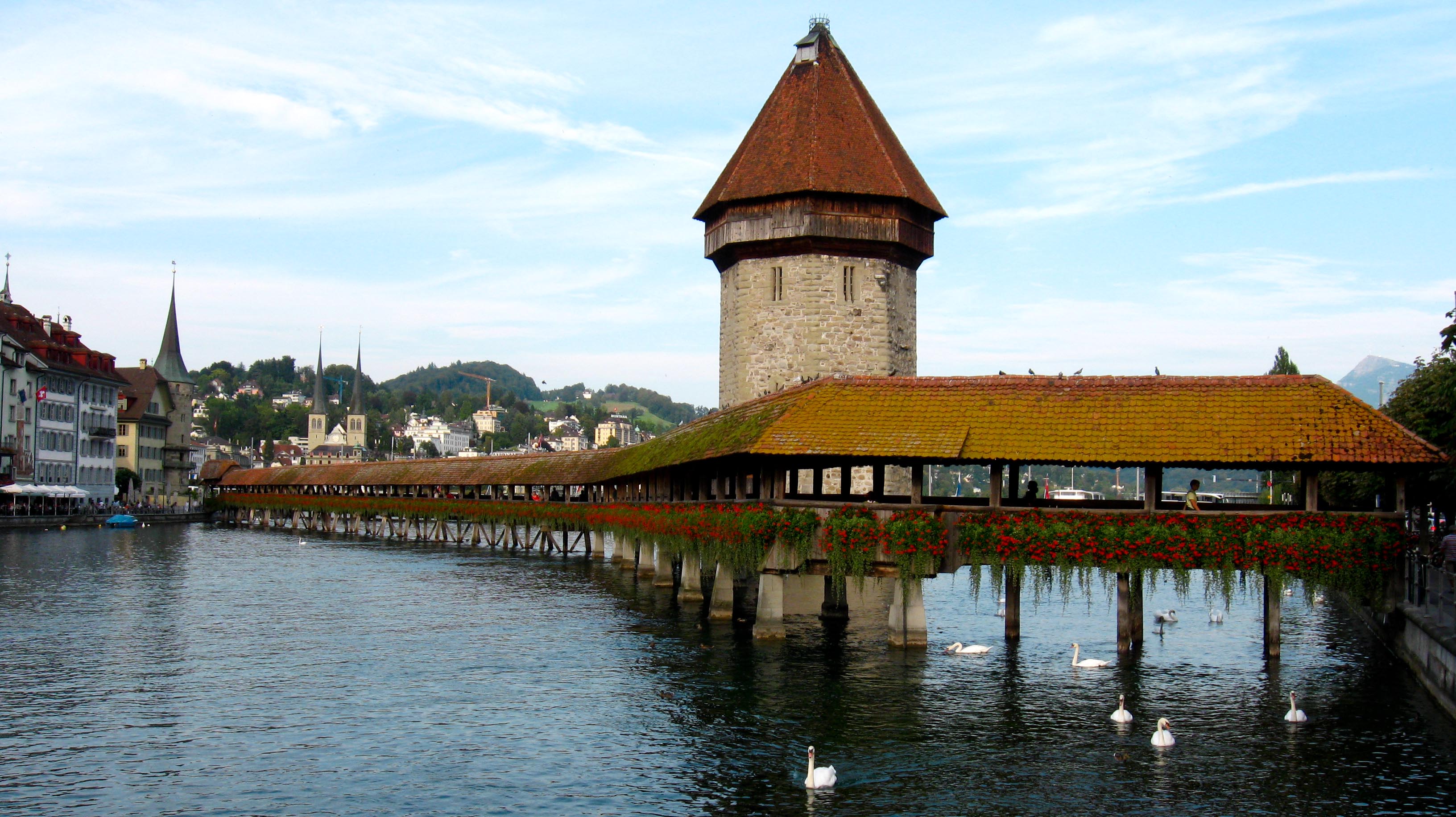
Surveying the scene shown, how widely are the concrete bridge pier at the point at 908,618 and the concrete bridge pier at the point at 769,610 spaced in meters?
2.12

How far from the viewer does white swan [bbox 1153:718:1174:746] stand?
54.0 feet

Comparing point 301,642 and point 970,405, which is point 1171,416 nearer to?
point 970,405

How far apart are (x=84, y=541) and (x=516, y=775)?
55682 mm

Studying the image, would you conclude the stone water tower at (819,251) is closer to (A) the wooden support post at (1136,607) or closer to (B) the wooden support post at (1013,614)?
(B) the wooden support post at (1013,614)

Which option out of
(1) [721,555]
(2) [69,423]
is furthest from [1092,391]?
(2) [69,423]

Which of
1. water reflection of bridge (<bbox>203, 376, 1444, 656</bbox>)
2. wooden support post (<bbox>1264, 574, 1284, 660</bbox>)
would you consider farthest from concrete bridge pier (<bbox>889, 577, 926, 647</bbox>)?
wooden support post (<bbox>1264, 574, 1284, 660</bbox>)

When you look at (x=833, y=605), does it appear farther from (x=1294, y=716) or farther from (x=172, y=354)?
(x=172, y=354)

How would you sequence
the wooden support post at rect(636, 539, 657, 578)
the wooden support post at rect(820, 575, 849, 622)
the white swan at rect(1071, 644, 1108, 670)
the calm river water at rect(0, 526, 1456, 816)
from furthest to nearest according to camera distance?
the wooden support post at rect(636, 539, 657, 578), the wooden support post at rect(820, 575, 849, 622), the white swan at rect(1071, 644, 1108, 670), the calm river water at rect(0, 526, 1456, 816)

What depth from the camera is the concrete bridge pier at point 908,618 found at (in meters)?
24.0

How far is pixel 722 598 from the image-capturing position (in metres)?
29.4

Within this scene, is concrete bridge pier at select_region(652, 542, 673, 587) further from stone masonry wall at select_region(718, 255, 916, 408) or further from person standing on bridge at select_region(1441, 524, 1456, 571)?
person standing on bridge at select_region(1441, 524, 1456, 571)

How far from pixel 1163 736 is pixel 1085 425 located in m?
6.96

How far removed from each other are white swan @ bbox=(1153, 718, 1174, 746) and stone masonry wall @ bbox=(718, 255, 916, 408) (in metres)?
20.2

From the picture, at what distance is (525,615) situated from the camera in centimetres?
3156
